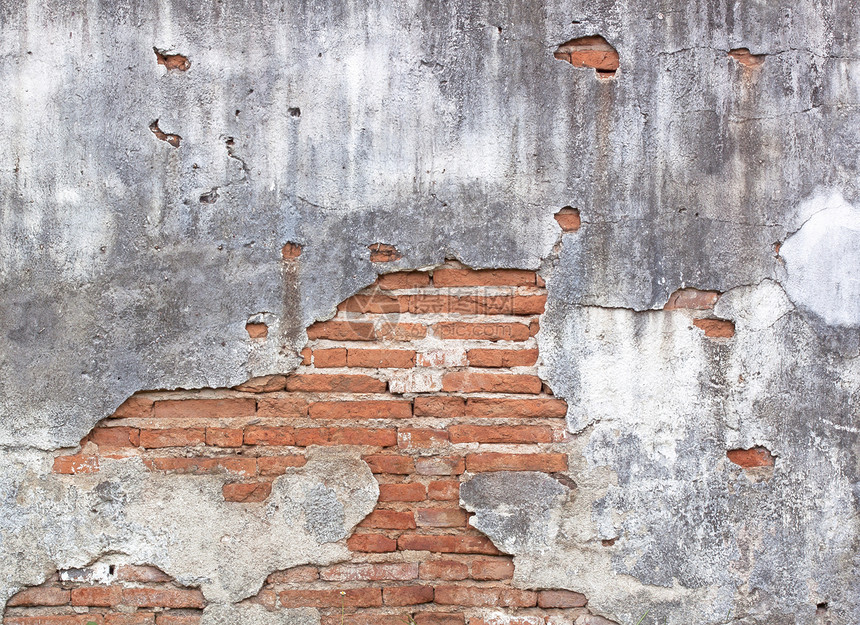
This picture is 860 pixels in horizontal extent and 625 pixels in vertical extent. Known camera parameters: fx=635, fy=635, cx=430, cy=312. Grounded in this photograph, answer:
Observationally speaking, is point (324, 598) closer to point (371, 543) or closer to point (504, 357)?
point (371, 543)

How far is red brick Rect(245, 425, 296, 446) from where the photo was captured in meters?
2.35

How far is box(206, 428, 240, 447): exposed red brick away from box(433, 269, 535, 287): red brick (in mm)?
924

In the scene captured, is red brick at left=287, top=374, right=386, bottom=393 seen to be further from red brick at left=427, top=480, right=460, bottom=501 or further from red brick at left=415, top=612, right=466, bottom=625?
red brick at left=415, top=612, right=466, bottom=625

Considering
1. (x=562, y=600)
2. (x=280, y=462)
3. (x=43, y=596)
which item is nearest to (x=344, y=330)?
(x=280, y=462)

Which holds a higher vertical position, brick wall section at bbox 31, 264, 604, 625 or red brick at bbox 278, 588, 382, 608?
brick wall section at bbox 31, 264, 604, 625

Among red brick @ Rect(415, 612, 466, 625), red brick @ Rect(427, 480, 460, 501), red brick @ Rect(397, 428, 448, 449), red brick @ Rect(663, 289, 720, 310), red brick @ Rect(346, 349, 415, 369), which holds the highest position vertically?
red brick @ Rect(663, 289, 720, 310)

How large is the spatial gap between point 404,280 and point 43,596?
1753mm

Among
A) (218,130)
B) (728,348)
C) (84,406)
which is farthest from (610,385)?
(84,406)

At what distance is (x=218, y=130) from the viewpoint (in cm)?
233

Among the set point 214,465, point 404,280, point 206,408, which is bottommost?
point 214,465

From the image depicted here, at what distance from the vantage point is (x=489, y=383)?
2363 millimetres

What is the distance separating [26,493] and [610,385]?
217 centimetres

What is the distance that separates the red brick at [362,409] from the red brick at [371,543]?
0.44m

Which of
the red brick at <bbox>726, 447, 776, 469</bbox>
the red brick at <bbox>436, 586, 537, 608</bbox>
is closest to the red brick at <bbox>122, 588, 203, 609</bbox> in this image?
the red brick at <bbox>436, 586, 537, 608</bbox>
